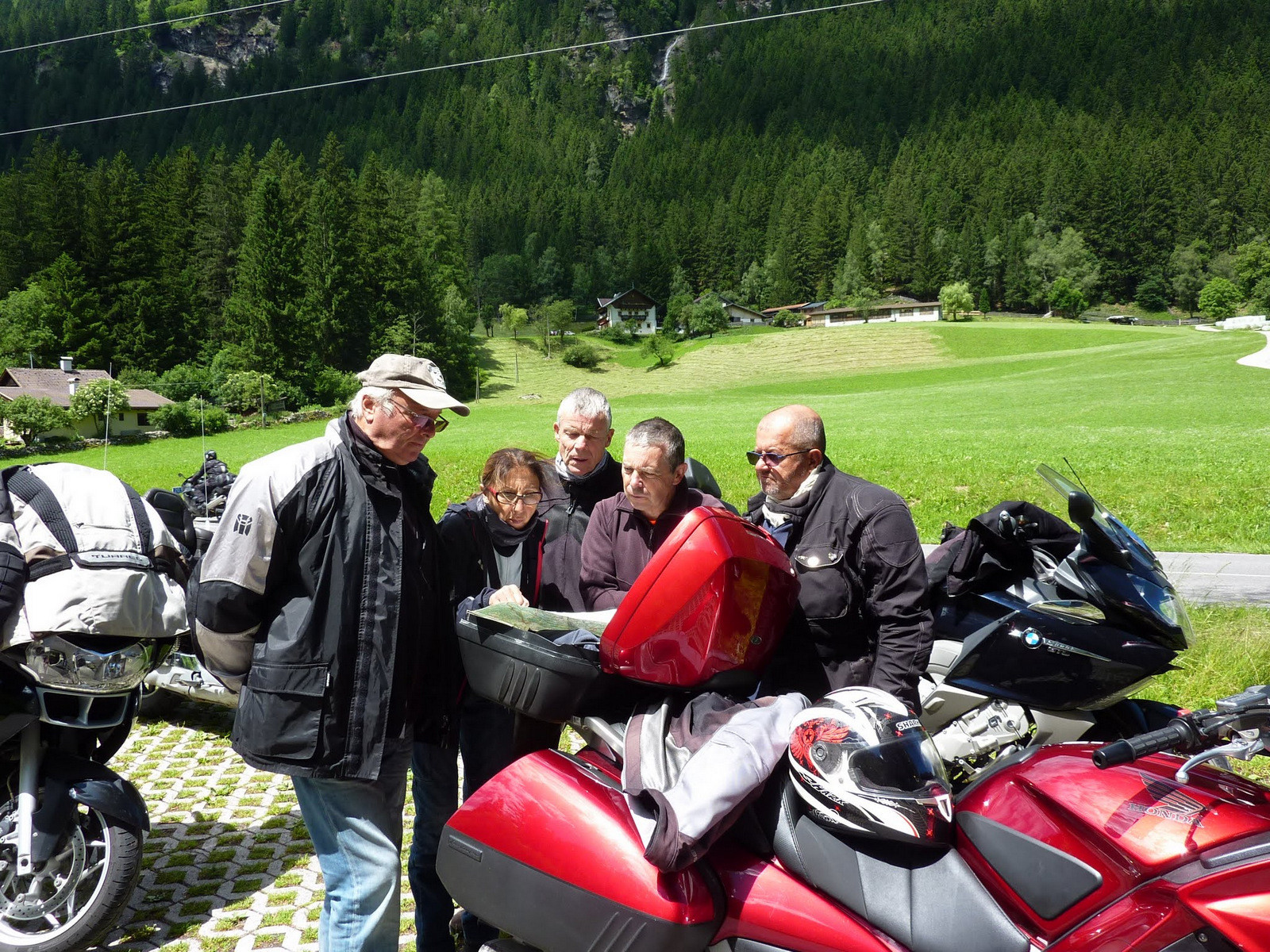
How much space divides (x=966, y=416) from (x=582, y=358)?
55010 millimetres

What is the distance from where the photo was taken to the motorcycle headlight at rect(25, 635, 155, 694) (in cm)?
315

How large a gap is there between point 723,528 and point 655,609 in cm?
27

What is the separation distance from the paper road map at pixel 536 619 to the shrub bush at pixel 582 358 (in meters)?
78.2

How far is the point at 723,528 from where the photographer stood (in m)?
2.27

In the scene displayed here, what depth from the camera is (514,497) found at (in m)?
3.59

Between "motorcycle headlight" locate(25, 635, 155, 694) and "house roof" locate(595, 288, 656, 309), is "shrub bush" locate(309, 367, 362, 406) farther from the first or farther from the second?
"house roof" locate(595, 288, 656, 309)

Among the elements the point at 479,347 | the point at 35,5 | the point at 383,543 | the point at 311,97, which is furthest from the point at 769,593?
the point at 35,5

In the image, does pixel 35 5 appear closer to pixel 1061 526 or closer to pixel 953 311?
pixel 953 311

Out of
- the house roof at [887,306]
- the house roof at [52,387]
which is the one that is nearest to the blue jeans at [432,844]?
the house roof at [52,387]

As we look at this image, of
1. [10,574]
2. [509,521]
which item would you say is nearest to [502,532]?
[509,521]


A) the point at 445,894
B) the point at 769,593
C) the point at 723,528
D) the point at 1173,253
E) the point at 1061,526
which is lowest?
the point at 1173,253

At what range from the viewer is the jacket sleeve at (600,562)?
3.30 meters

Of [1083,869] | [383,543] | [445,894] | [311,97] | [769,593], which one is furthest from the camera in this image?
[311,97]

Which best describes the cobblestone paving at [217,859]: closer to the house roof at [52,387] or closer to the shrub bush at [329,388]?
the house roof at [52,387]
